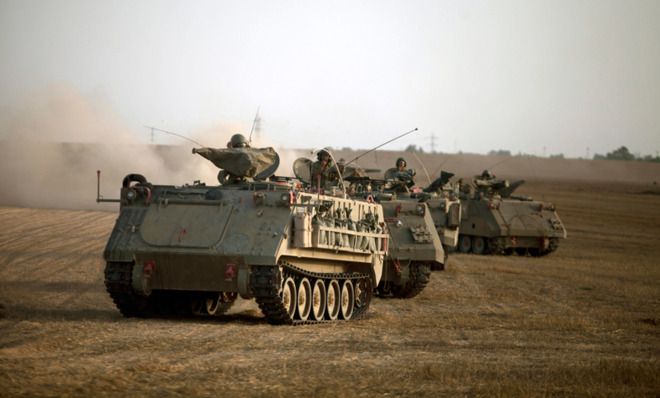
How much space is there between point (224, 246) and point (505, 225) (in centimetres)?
2845

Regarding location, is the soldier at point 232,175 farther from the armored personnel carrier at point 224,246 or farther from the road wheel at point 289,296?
the road wheel at point 289,296

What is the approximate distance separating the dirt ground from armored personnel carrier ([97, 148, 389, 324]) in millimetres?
589

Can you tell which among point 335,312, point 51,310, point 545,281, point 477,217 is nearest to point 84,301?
point 51,310

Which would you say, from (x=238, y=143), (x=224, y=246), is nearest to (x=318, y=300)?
(x=224, y=246)

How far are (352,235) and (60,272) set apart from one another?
943cm

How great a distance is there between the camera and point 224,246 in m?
19.0

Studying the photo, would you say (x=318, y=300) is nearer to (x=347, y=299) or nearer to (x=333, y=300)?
(x=333, y=300)

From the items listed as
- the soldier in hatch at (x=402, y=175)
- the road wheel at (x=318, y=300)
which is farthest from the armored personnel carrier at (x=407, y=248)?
the road wheel at (x=318, y=300)

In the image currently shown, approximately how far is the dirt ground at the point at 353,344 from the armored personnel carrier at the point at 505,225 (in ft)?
43.7

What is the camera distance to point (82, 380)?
12.5m

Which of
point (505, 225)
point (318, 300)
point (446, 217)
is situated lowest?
point (318, 300)

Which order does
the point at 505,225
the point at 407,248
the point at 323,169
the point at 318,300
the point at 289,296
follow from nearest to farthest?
the point at 289,296 < the point at 318,300 < the point at 323,169 < the point at 407,248 < the point at 505,225

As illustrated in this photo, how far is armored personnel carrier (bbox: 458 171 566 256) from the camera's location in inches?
1827

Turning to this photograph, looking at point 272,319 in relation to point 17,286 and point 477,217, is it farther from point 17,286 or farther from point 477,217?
point 477,217
